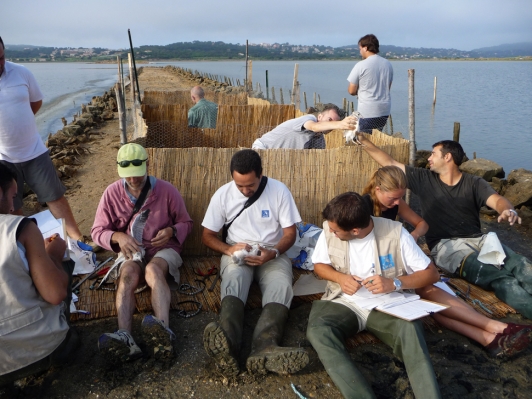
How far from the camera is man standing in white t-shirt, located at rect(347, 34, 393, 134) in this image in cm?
657

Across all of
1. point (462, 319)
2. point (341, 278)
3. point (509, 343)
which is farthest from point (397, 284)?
point (509, 343)

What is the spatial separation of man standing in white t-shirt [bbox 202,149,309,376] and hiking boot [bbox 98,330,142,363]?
636mm

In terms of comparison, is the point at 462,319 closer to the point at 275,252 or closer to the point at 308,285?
the point at 308,285

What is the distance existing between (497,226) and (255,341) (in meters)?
5.67

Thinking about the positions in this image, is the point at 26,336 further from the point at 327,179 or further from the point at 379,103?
the point at 379,103

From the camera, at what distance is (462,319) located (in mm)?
3611

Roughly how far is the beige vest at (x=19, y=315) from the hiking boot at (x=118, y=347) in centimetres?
31

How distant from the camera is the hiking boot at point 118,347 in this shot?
10.2 ft

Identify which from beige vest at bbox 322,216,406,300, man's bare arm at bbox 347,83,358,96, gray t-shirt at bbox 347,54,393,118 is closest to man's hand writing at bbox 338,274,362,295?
beige vest at bbox 322,216,406,300

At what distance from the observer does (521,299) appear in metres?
3.98

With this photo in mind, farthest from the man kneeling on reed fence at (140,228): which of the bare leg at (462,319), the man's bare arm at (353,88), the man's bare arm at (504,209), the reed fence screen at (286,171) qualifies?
the man's bare arm at (353,88)

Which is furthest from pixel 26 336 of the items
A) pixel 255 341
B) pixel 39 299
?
pixel 255 341

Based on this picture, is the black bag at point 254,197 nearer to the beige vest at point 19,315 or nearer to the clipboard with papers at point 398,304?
the clipboard with papers at point 398,304

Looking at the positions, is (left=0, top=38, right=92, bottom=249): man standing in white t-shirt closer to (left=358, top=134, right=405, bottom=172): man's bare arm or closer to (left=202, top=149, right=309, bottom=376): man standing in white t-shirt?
(left=202, top=149, right=309, bottom=376): man standing in white t-shirt
